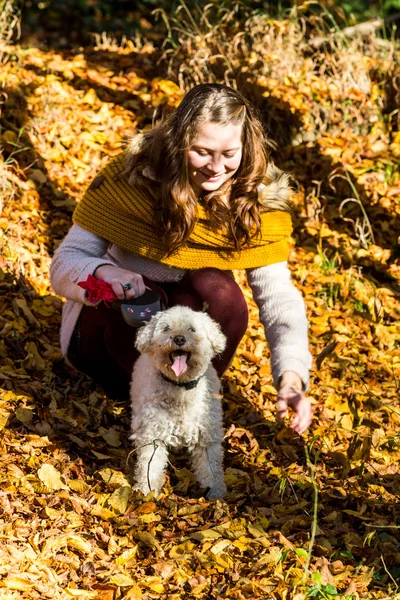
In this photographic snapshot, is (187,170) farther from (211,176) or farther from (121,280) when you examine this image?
(121,280)

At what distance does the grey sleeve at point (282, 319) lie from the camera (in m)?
3.09

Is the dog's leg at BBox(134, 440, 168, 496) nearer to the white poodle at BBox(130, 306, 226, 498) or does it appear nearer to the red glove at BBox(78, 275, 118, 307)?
the white poodle at BBox(130, 306, 226, 498)

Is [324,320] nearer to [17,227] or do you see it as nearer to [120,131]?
[17,227]

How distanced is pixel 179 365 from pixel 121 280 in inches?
20.2

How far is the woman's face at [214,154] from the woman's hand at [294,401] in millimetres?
969

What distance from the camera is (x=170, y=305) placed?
149 inches

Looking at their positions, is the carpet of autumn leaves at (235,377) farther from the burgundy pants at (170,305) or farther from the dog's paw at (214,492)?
the burgundy pants at (170,305)

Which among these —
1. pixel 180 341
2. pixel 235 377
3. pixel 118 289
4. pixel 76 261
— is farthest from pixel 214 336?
pixel 235 377

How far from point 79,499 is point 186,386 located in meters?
0.61

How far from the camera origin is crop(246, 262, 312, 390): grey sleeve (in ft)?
10.2

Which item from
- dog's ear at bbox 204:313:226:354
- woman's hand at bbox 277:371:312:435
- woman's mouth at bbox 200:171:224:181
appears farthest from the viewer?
woman's mouth at bbox 200:171:224:181

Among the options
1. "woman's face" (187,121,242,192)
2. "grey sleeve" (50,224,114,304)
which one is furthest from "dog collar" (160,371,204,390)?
"woman's face" (187,121,242,192)

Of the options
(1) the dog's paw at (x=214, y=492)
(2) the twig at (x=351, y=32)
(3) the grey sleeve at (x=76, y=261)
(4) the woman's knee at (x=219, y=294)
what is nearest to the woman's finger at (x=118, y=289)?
(3) the grey sleeve at (x=76, y=261)

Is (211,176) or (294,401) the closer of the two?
(294,401)
